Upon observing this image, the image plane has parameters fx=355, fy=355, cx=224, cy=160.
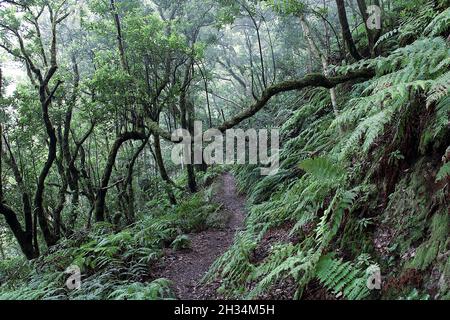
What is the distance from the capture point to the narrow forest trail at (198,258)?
6012mm

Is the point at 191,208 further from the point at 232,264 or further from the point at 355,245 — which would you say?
the point at 355,245

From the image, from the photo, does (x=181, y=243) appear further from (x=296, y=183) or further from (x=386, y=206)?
(x=386, y=206)

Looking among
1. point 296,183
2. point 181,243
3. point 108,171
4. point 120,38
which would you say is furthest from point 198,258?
point 120,38

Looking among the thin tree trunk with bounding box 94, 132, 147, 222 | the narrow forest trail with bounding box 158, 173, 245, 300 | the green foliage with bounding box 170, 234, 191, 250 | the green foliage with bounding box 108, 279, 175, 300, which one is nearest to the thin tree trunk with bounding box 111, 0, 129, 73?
the thin tree trunk with bounding box 94, 132, 147, 222

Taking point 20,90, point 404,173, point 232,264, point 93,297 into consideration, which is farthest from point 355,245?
point 20,90

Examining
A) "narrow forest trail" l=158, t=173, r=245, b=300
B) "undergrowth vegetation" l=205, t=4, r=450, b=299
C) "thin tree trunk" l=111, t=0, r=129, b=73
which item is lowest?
"narrow forest trail" l=158, t=173, r=245, b=300

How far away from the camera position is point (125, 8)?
14.2 meters

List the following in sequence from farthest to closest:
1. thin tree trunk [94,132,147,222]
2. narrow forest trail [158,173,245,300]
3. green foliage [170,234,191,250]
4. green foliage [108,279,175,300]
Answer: thin tree trunk [94,132,147,222] < green foliage [170,234,191,250] < narrow forest trail [158,173,245,300] < green foliage [108,279,175,300]

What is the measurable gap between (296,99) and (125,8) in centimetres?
772

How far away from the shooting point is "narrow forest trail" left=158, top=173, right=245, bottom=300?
6.01 meters

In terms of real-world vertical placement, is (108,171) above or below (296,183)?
above

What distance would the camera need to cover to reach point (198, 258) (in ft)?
25.0

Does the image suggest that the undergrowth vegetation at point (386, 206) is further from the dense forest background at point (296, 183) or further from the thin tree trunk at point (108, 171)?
the thin tree trunk at point (108, 171)

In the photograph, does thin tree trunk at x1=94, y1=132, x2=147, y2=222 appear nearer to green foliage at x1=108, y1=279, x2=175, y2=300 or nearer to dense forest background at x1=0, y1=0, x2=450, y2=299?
dense forest background at x1=0, y1=0, x2=450, y2=299
